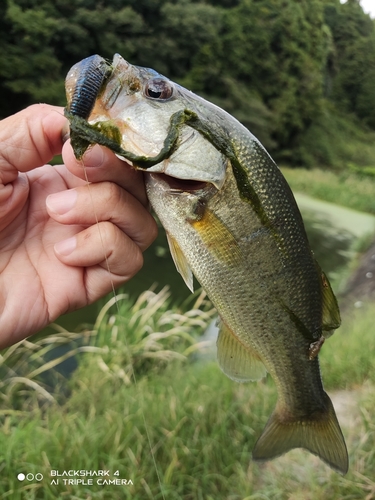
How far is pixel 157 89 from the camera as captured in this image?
4.59ft

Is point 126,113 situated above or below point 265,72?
above

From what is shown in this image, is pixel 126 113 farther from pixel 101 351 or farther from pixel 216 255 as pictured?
pixel 101 351

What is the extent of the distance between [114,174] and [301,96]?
43.7m

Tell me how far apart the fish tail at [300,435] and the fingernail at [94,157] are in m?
1.26

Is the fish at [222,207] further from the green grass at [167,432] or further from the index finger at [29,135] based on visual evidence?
the green grass at [167,432]

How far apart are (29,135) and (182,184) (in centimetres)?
69

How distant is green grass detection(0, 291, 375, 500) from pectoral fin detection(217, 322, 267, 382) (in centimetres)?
72

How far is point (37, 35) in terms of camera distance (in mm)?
21844

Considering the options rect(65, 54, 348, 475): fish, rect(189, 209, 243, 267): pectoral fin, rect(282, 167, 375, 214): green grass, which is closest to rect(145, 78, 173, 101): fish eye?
rect(65, 54, 348, 475): fish

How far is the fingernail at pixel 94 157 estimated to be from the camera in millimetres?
1494

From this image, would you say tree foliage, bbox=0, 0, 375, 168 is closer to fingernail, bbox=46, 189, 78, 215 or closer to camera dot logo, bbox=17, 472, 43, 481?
camera dot logo, bbox=17, 472, 43, 481

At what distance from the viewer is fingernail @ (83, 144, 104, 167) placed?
1.49 m

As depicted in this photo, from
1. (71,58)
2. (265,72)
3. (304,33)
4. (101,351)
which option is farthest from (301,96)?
(101,351)

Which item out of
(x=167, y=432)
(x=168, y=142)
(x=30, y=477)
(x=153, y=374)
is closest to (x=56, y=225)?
(x=168, y=142)
